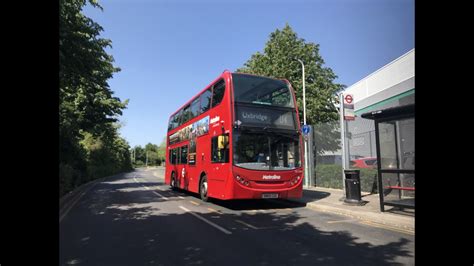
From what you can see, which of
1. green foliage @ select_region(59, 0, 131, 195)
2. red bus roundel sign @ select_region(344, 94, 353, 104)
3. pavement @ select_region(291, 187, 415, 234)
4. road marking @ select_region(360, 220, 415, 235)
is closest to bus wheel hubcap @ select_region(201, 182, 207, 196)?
pavement @ select_region(291, 187, 415, 234)

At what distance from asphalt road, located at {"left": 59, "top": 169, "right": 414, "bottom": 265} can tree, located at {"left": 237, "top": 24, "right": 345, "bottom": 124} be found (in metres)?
14.8

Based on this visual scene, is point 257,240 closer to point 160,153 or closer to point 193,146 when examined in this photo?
point 193,146

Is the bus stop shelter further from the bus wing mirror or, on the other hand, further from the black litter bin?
the bus wing mirror

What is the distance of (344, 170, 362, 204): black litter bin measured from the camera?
10.9 m

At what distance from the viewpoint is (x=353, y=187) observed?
1091 centimetres

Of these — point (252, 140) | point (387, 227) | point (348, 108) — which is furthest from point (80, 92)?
Result: point (387, 227)

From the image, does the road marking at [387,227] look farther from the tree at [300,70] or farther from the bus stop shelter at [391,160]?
the tree at [300,70]

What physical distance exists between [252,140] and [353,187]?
3804 mm

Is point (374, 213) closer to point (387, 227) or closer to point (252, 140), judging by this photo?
point (387, 227)

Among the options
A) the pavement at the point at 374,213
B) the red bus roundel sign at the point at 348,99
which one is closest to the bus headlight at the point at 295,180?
the pavement at the point at 374,213
